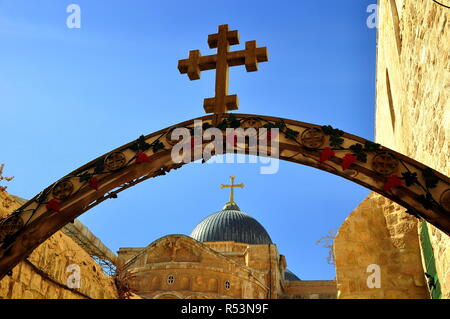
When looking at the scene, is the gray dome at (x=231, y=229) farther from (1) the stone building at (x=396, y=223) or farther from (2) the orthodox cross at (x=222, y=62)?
(2) the orthodox cross at (x=222, y=62)

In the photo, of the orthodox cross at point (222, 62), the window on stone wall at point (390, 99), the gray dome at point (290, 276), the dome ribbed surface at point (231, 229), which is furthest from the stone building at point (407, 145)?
the gray dome at point (290, 276)

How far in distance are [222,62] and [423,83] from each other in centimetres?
269

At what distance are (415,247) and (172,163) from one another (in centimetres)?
658

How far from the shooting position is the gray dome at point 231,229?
37.8 metres

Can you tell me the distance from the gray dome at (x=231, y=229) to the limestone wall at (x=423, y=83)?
2941 centimetres

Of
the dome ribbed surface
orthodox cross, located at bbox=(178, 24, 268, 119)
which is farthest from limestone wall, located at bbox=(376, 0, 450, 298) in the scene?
the dome ribbed surface

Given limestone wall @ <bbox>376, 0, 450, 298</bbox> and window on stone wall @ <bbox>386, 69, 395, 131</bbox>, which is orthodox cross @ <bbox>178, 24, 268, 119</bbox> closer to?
limestone wall @ <bbox>376, 0, 450, 298</bbox>

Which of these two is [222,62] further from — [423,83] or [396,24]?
[396,24]

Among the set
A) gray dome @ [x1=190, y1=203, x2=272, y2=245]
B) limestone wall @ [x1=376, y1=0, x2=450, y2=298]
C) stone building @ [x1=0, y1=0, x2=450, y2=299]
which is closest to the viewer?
limestone wall @ [x1=376, y1=0, x2=450, y2=298]

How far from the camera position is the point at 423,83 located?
5785 mm

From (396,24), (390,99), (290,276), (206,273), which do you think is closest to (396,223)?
(390,99)

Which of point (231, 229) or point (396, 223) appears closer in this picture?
point (396, 223)

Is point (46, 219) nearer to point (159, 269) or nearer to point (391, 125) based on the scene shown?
point (391, 125)

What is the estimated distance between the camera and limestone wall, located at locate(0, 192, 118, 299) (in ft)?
Answer: 18.6
